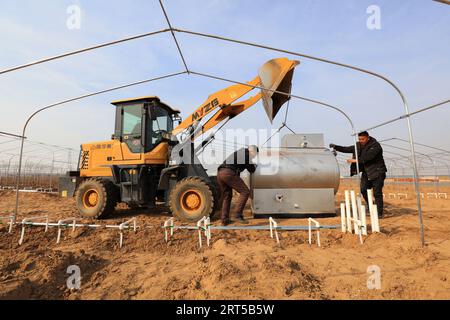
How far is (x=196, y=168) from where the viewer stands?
6.05 metres

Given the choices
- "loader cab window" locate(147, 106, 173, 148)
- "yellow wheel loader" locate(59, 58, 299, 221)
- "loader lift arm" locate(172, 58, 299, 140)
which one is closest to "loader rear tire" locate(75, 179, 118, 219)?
"yellow wheel loader" locate(59, 58, 299, 221)

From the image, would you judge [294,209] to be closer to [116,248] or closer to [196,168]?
[196,168]

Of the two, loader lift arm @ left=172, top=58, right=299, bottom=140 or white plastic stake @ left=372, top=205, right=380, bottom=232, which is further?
loader lift arm @ left=172, top=58, right=299, bottom=140

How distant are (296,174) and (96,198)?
5.23 meters

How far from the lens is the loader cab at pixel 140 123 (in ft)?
20.4

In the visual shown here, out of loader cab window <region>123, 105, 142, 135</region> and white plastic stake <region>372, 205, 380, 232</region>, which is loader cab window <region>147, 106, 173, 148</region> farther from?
white plastic stake <region>372, 205, 380, 232</region>

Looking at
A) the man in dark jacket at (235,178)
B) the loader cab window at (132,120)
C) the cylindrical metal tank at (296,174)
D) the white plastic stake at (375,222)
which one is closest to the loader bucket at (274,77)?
the cylindrical metal tank at (296,174)

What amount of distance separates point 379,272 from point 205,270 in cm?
199

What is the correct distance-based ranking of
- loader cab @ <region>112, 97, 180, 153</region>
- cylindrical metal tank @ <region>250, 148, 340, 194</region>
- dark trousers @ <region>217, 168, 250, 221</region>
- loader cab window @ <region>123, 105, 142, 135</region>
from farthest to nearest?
loader cab window @ <region>123, 105, 142, 135</region> → loader cab @ <region>112, 97, 180, 153</region> → cylindrical metal tank @ <region>250, 148, 340, 194</region> → dark trousers @ <region>217, 168, 250, 221</region>

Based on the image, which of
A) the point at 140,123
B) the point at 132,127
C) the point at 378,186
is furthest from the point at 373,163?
the point at 132,127

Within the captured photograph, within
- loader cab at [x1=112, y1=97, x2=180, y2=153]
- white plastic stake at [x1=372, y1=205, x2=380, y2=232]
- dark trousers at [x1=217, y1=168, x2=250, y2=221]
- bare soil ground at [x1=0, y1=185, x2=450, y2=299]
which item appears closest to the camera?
bare soil ground at [x1=0, y1=185, x2=450, y2=299]

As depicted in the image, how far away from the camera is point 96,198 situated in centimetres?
634

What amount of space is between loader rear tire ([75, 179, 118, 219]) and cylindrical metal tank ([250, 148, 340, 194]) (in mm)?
3627

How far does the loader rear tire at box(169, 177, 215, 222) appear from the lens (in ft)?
17.6
